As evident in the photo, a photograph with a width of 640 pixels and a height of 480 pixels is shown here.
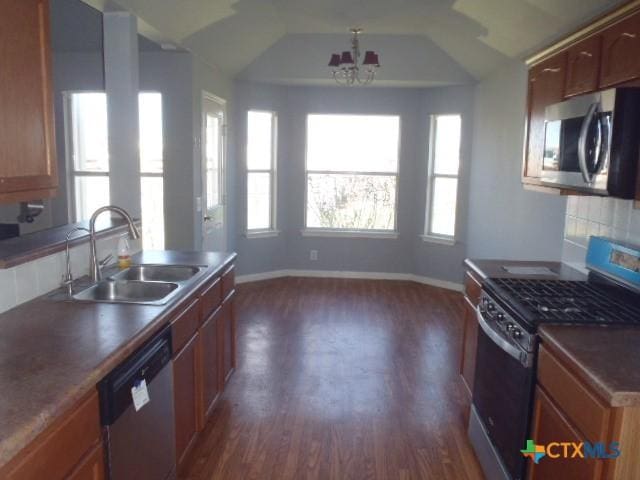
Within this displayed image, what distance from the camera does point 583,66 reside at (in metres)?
2.44

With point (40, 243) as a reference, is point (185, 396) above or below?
below

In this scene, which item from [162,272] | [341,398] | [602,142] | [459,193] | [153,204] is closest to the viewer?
[602,142]

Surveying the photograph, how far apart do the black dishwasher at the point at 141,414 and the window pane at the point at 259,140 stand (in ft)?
14.1

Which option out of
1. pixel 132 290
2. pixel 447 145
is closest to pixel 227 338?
pixel 132 290

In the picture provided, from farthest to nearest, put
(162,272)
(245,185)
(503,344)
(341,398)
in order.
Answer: (245,185) → (341,398) → (162,272) → (503,344)

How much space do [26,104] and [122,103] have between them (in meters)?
1.56

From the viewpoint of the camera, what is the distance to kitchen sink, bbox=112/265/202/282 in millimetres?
2904

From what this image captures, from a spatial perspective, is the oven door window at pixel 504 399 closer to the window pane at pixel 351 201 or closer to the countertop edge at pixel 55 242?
the countertop edge at pixel 55 242

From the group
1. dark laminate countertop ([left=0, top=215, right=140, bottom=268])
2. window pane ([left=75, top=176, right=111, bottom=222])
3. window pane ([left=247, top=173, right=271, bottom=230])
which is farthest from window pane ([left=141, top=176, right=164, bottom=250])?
dark laminate countertop ([left=0, top=215, right=140, bottom=268])

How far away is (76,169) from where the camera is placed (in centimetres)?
521

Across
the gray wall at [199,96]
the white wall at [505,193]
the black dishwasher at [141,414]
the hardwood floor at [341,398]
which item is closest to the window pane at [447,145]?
the white wall at [505,193]

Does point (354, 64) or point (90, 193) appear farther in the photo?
point (90, 193)

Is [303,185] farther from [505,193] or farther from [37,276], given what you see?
[37,276]

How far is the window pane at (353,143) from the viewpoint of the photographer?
21.2 ft
